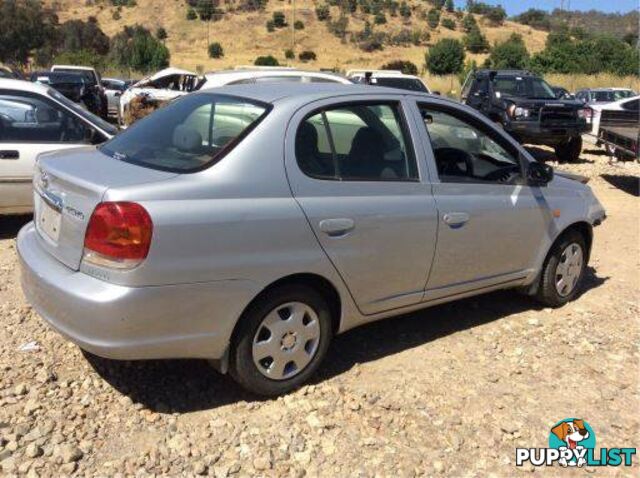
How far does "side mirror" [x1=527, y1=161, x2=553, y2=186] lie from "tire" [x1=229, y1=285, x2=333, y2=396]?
1.87 m

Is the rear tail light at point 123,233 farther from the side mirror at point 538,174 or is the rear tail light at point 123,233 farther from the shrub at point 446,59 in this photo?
the shrub at point 446,59

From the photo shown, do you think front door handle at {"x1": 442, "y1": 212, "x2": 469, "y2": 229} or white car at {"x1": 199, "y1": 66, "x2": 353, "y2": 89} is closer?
front door handle at {"x1": 442, "y1": 212, "x2": 469, "y2": 229}

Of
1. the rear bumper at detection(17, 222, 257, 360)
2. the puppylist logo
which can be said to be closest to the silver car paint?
the rear bumper at detection(17, 222, 257, 360)

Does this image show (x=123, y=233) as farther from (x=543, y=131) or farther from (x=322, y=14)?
(x=322, y=14)

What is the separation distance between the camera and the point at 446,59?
60.8m

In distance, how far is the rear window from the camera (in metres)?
3.45

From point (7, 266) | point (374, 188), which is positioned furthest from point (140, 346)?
point (7, 266)

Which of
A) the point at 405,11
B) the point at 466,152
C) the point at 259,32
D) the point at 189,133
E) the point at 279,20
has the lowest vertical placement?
the point at 466,152

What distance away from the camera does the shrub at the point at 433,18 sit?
87.2 metres

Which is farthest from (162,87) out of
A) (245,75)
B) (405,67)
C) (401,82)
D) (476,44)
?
(476,44)

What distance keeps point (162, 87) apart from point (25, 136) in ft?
32.2

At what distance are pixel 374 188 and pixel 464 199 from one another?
0.74 m

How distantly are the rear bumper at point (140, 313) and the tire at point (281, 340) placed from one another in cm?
12

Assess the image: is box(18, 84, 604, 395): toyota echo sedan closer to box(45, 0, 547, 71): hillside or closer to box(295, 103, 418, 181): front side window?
box(295, 103, 418, 181): front side window
